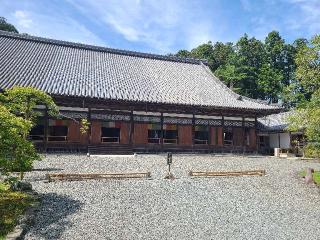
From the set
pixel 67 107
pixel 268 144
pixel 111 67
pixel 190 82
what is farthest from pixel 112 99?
pixel 268 144

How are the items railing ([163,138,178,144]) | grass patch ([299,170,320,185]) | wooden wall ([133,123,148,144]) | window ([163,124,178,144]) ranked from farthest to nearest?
1. window ([163,124,178,144])
2. railing ([163,138,178,144])
3. wooden wall ([133,123,148,144])
4. grass patch ([299,170,320,185])

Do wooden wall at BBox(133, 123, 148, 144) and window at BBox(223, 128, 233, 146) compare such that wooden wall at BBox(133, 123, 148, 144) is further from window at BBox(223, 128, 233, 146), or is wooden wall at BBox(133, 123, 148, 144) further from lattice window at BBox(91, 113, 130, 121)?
window at BBox(223, 128, 233, 146)

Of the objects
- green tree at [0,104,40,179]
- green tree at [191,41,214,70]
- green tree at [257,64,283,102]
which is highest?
green tree at [191,41,214,70]

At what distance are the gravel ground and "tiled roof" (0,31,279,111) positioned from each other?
7.74 m

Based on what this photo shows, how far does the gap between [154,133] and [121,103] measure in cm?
389

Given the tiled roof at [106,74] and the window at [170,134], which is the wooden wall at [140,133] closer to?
the window at [170,134]

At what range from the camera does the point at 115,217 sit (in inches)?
381

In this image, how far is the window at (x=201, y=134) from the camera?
84.6ft

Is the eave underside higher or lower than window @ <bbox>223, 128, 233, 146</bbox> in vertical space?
higher

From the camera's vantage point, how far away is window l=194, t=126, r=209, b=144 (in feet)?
84.6

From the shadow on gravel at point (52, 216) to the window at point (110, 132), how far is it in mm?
12476

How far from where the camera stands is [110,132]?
2373cm

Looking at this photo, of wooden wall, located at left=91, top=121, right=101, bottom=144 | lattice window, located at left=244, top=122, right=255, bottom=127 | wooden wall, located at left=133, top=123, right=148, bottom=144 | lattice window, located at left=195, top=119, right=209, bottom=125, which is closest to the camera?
wooden wall, located at left=91, top=121, right=101, bottom=144

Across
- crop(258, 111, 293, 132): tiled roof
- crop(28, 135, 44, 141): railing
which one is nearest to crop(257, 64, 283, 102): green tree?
crop(258, 111, 293, 132): tiled roof
